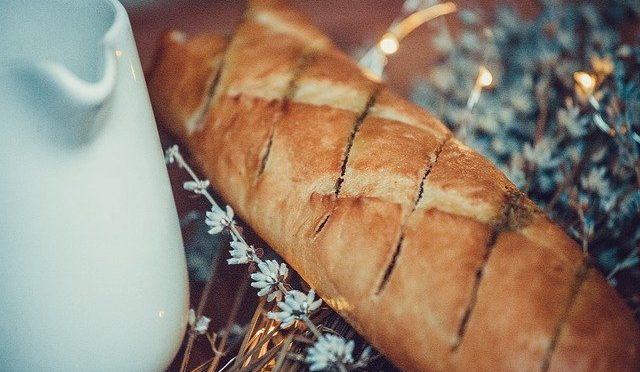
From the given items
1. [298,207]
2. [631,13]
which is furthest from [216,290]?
[631,13]

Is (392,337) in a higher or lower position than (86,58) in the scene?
lower

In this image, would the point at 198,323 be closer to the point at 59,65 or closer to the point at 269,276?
the point at 269,276

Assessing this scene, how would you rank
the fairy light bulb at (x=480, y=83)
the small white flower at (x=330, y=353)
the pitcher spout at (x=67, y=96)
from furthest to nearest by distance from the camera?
1. the fairy light bulb at (x=480, y=83)
2. the small white flower at (x=330, y=353)
3. the pitcher spout at (x=67, y=96)

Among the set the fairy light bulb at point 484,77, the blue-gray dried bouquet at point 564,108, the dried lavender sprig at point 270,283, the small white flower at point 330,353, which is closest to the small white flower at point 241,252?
the dried lavender sprig at point 270,283

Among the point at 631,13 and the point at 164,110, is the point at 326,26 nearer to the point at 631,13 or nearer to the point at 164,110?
the point at 164,110

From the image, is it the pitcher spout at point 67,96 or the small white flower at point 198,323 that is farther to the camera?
the small white flower at point 198,323

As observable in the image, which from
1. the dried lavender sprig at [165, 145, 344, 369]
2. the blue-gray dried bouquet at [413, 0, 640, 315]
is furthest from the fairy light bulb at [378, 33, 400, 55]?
the dried lavender sprig at [165, 145, 344, 369]

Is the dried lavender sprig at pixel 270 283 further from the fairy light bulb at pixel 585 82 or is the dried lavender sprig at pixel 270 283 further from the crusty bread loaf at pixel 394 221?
the fairy light bulb at pixel 585 82

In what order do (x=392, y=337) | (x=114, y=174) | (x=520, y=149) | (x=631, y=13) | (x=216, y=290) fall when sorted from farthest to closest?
(x=631, y=13), (x=520, y=149), (x=216, y=290), (x=392, y=337), (x=114, y=174)
